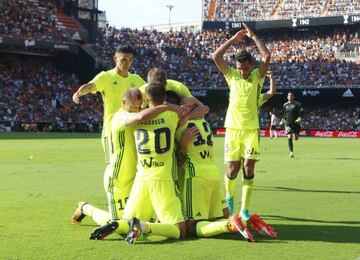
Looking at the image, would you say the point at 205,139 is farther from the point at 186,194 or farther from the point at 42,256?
the point at 42,256

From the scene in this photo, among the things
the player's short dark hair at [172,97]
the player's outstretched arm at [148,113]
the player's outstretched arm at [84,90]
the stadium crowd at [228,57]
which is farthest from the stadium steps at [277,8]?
the player's outstretched arm at [148,113]

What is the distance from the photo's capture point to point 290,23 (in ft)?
193

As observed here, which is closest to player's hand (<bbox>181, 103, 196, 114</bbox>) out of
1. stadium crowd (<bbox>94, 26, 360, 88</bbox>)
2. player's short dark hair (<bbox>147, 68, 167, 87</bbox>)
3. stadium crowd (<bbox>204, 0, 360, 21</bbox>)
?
player's short dark hair (<bbox>147, 68, 167, 87</bbox>)

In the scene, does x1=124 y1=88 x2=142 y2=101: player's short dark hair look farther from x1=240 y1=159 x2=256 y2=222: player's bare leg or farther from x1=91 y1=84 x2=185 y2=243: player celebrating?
x1=240 y1=159 x2=256 y2=222: player's bare leg

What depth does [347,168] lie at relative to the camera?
1836 centimetres

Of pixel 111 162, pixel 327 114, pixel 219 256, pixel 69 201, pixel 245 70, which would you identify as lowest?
pixel 327 114

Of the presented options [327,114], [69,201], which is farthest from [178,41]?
[69,201]

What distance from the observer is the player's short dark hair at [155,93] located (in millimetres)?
7445

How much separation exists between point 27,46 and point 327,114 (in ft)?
83.6

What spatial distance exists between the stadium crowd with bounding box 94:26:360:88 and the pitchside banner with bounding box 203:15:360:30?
110cm

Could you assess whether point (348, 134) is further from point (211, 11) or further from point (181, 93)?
point (181, 93)

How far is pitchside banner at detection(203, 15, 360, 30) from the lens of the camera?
56156 millimetres

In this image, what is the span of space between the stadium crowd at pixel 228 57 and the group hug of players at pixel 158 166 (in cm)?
4620

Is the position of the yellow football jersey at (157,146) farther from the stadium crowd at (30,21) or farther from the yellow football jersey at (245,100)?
the stadium crowd at (30,21)
